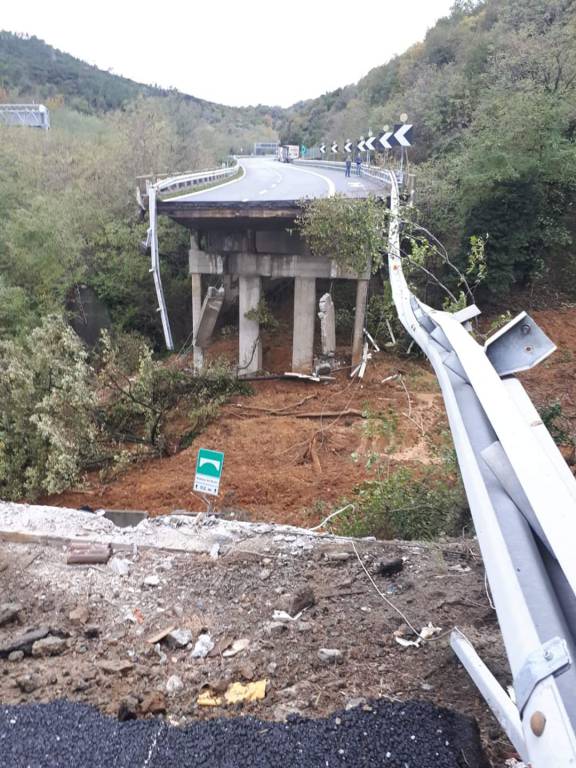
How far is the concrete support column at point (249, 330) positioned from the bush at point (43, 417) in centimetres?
689

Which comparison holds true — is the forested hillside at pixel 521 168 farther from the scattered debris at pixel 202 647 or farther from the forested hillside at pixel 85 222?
the scattered debris at pixel 202 647

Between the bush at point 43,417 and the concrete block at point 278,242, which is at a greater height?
the concrete block at point 278,242

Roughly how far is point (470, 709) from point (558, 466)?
60.5 inches

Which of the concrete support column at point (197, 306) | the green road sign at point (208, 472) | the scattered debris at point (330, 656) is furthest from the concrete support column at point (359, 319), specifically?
the scattered debris at point (330, 656)

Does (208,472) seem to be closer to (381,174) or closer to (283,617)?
(283,617)

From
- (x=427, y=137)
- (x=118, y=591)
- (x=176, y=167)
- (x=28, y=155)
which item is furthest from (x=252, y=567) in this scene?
(x=176, y=167)

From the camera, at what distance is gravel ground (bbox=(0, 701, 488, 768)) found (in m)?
2.53

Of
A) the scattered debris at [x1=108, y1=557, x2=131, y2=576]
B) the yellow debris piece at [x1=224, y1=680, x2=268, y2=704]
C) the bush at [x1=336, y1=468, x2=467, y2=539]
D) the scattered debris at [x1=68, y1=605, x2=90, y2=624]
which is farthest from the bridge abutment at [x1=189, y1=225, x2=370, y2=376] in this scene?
the yellow debris piece at [x1=224, y1=680, x2=268, y2=704]

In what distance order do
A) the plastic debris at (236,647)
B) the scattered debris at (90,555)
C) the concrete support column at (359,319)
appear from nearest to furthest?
the plastic debris at (236,647) < the scattered debris at (90,555) < the concrete support column at (359,319)

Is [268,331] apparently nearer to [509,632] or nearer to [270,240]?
[270,240]

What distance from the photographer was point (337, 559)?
483cm

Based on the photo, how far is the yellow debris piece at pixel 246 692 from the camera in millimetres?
3125

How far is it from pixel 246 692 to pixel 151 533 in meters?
2.51

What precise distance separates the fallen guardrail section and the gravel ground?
1.72 feet
